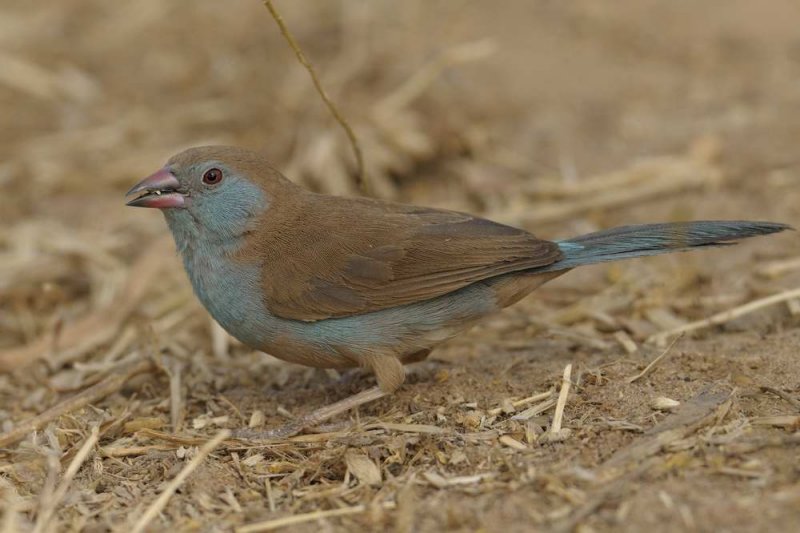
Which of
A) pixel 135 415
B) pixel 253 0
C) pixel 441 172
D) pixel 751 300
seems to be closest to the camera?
pixel 135 415

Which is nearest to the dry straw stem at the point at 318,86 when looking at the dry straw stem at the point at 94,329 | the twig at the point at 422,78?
the dry straw stem at the point at 94,329

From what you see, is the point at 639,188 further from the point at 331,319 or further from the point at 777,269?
the point at 331,319

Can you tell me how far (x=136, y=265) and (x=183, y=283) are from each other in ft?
1.12

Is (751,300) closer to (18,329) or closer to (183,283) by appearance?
(183,283)

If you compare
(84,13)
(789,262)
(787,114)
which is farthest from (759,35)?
(84,13)

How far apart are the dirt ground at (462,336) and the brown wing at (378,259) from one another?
55 centimetres

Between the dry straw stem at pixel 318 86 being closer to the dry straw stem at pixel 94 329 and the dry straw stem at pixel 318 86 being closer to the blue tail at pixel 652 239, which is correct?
the blue tail at pixel 652 239

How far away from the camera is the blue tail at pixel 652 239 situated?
176 inches

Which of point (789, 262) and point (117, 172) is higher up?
point (117, 172)

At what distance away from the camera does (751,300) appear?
548cm

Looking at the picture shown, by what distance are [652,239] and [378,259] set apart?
127 centimetres

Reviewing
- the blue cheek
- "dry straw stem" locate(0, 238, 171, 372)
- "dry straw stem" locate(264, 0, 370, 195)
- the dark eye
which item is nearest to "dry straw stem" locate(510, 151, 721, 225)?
"dry straw stem" locate(264, 0, 370, 195)

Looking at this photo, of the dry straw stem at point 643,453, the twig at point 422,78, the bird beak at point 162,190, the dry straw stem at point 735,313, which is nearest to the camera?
the dry straw stem at point 643,453

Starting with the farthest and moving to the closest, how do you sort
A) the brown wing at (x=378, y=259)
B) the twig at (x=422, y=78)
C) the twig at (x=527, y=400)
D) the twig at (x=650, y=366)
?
1. the twig at (x=422, y=78)
2. the brown wing at (x=378, y=259)
3. the twig at (x=650, y=366)
4. the twig at (x=527, y=400)
